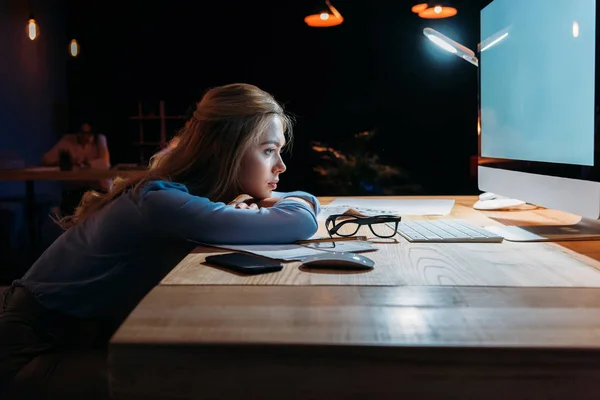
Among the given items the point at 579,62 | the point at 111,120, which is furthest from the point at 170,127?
the point at 579,62

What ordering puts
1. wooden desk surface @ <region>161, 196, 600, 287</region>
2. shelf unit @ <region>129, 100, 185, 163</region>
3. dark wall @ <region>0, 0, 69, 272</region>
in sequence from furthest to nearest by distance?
shelf unit @ <region>129, 100, 185, 163</region> < dark wall @ <region>0, 0, 69, 272</region> < wooden desk surface @ <region>161, 196, 600, 287</region>

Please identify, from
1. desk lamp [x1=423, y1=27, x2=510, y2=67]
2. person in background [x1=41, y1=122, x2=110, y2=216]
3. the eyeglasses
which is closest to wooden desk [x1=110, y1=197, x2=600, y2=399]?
the eyeglasses

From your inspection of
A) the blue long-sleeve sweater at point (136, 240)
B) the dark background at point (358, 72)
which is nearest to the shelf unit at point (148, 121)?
the dark background at point (358, 72)

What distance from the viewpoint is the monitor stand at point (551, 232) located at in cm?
105

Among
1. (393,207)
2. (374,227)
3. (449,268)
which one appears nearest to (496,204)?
(393,207)

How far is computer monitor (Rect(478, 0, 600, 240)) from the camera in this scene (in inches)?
37.3

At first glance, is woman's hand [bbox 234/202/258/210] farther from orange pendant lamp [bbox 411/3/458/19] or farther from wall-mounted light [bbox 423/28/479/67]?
orange pendant lamp [bbox 411/3/458/19]

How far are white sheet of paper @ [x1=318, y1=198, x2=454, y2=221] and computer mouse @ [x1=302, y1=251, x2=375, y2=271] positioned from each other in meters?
0.59

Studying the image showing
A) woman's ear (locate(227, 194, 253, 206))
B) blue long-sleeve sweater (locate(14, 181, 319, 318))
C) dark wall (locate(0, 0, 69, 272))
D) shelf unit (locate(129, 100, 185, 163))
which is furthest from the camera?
shelf unit (locate(129, 100, 185, 163))

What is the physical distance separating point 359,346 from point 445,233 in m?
0.65

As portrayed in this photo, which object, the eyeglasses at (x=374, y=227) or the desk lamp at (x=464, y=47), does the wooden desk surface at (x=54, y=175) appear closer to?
the desk lamp at (x=464, y=47)

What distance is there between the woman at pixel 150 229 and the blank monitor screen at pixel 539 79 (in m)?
0.46

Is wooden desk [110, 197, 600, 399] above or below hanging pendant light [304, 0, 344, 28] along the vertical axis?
below

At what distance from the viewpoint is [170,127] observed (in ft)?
21.7
